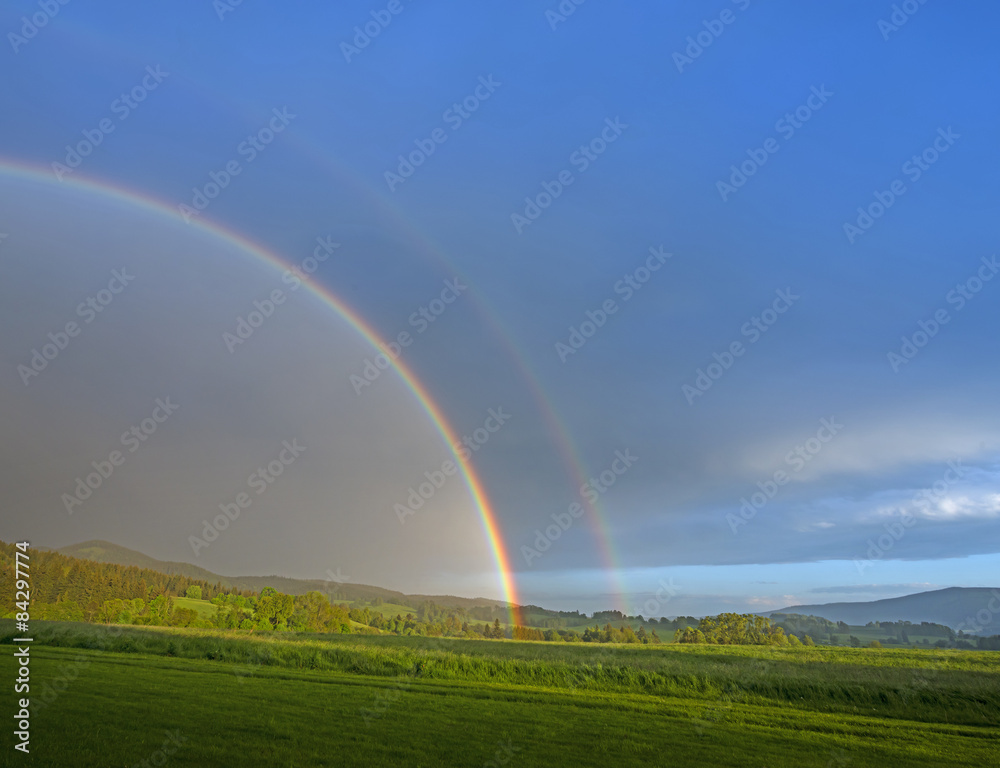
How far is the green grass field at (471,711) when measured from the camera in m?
13.7

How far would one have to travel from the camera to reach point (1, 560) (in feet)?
440

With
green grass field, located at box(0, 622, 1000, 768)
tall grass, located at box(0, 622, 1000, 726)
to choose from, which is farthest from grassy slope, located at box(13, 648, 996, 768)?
tall grass, located at box(0, 622, 1000, 726)

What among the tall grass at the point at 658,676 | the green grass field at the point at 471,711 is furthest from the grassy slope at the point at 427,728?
the tall grass at the point at 658,676

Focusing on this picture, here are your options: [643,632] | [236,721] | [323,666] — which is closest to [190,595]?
[643,632]

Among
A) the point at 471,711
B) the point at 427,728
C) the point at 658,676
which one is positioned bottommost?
the point at 427,728

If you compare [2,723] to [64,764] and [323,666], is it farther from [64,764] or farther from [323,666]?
[323,666]

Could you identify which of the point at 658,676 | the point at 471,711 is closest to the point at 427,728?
the point at 471,711

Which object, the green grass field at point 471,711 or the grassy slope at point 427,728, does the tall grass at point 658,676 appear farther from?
the grassy slope at point 427,728

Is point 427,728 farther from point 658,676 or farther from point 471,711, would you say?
point 658,676

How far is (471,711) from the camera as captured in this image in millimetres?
20266

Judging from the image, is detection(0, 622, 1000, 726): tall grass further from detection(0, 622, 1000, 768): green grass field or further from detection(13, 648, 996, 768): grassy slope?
detection(13, 648, 996, 768): grassy slope

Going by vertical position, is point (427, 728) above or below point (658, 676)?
below

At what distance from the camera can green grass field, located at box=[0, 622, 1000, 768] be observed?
1372 centimetres

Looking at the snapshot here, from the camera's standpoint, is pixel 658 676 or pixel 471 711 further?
pixel 658 676
